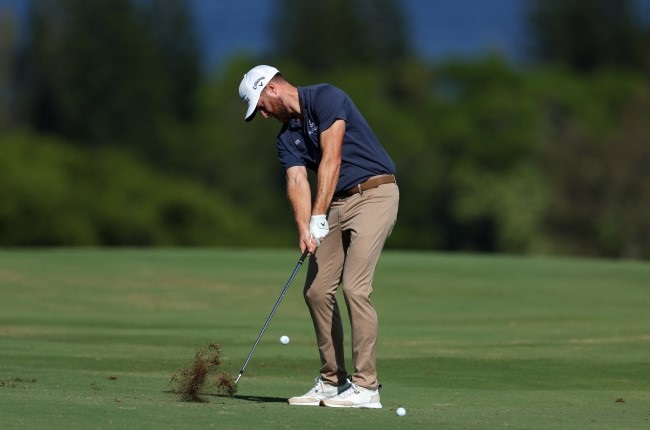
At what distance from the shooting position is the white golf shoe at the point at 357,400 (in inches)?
381

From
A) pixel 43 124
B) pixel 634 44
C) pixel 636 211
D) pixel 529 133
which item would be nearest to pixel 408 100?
pixel 634 44

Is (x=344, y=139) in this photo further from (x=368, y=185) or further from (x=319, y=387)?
→ (x=319, y=387)

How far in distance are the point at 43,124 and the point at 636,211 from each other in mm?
49989

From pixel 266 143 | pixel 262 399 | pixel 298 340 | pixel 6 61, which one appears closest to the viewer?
pixel 262 399

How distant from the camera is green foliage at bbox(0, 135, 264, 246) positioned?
7138cm

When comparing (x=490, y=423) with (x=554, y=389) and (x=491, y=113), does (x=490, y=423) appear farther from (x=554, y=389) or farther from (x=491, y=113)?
(x=491, y=113)

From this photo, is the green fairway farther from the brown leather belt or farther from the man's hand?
the brown leather belt

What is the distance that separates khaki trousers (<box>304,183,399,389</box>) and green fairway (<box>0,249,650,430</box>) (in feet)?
1.41

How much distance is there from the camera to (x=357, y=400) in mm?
9680

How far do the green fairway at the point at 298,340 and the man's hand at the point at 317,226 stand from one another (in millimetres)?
1126

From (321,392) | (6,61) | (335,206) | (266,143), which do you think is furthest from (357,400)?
(6,61)

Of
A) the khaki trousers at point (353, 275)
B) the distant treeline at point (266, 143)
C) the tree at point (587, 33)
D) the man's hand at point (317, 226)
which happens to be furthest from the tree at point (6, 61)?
the man's hand at point (317, 226)

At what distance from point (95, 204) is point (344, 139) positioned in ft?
224

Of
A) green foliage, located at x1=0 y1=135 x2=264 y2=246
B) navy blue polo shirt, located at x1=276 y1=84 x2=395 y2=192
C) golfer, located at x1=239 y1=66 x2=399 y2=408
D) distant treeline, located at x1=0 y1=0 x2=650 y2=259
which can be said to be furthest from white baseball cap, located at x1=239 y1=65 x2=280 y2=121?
distant treeline, located at x1=0 y1=0 x2=650 y2=259
